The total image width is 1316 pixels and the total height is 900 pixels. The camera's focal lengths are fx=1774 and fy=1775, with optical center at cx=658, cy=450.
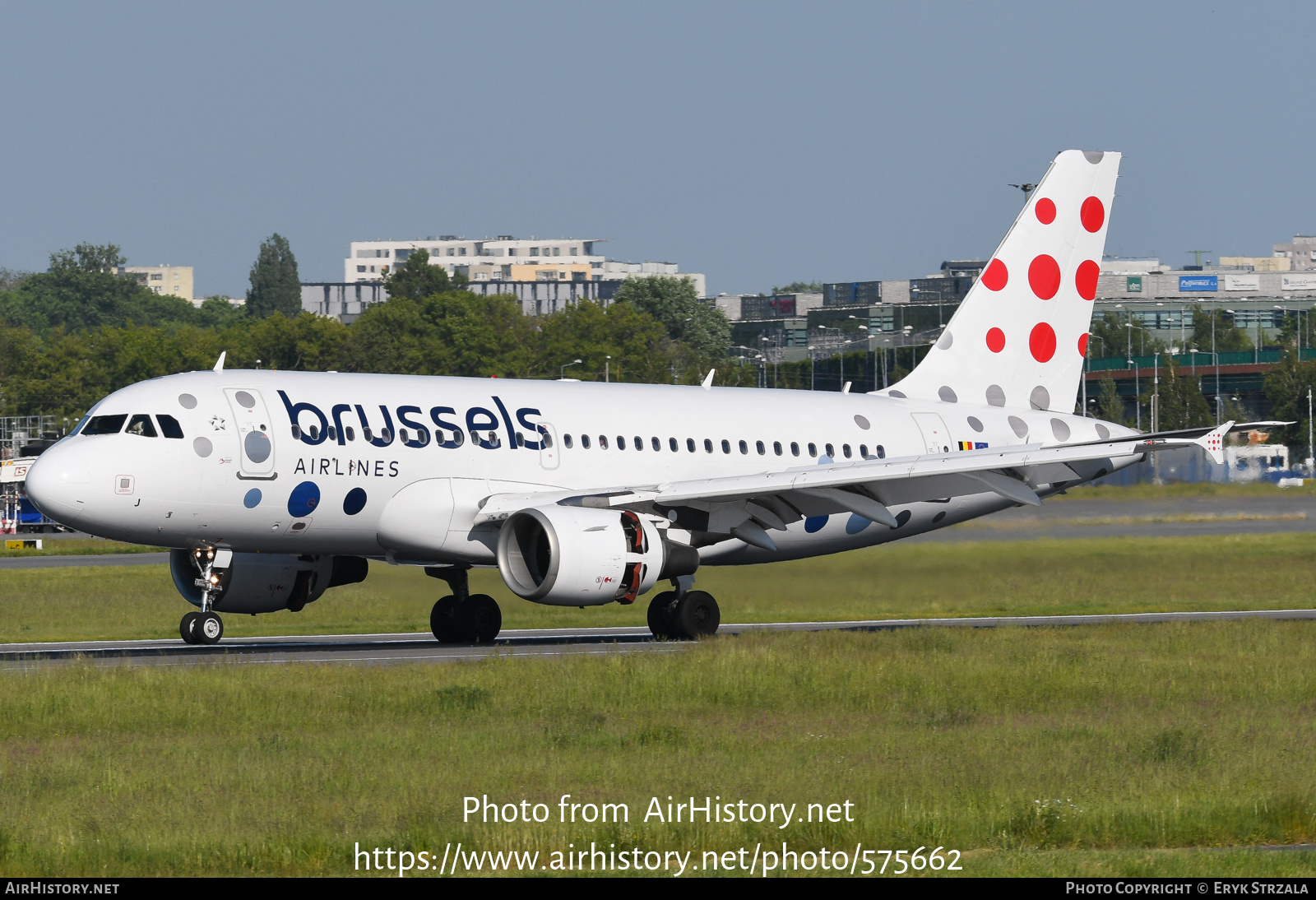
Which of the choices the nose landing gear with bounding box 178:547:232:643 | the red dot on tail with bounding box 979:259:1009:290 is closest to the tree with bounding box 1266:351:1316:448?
the red dot on tail with bounding box 979:259:1009:290

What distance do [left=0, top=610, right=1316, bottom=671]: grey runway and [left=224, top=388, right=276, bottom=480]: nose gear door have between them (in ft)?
8.86

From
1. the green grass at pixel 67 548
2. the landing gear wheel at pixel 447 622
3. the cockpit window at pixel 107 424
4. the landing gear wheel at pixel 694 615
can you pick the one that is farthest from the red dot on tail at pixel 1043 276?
the green grass at pixel 67 548

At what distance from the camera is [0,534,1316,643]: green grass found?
31188mm

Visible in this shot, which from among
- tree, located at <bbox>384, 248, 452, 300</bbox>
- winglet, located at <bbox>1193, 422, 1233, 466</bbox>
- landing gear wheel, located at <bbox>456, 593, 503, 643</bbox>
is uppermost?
tree, located at <bbox>384, 248, 452, 300</bbox>

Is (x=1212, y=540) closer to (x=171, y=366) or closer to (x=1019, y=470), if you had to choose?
(x=1019, y=470)

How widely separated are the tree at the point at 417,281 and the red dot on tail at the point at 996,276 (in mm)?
158168

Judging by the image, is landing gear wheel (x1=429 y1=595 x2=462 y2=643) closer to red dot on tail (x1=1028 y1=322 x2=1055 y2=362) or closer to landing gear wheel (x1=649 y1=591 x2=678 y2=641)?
landing gear wheel (x1=649 y1=591 x2=678 y2=641)

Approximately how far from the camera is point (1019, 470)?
3011 centimetres

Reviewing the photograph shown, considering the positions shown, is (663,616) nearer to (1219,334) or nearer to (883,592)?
(883,592)

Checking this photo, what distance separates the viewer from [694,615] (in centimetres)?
2861

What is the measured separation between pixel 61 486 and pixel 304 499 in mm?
3396

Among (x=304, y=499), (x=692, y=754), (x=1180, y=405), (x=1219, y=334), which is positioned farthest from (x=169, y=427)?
(x=1219, y=334)
